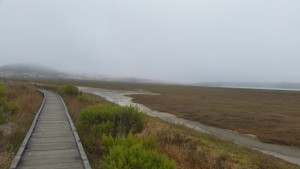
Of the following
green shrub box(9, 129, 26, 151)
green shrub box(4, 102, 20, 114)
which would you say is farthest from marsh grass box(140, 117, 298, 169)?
green shrub box(4, 102, 20, 114)

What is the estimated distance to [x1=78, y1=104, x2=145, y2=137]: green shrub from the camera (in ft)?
34.1

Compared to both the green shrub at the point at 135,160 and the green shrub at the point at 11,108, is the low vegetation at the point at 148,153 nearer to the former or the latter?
the green shrub at the point at 135,160

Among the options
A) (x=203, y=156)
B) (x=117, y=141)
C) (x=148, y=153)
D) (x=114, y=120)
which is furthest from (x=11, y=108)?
(x=148, y=153)

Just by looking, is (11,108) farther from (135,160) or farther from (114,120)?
(135,160)

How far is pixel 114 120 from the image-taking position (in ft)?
35.8

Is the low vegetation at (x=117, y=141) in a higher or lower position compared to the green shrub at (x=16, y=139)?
higher

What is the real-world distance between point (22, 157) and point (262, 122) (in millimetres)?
24796

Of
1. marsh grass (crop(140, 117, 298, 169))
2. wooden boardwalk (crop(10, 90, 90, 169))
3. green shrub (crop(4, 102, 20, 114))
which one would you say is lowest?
marsh grass (crop(140, 117, 298, 169))

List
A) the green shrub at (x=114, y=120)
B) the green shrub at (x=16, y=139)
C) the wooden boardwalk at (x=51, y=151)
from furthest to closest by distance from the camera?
the green shrub at (x=114, y=120), the green shrub at (x=16, y=139), the wooden boardwalk at (x=51, y=151)

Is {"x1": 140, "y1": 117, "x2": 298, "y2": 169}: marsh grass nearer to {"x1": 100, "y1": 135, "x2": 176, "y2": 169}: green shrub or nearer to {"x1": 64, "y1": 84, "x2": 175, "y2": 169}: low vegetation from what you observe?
{"x1": 64, "y1": 84, "x2": 175, "y2": 169}: low vegetation

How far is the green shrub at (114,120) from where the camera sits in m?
10.4

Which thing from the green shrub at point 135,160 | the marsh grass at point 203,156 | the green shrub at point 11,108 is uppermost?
the green shrub at point 135,160

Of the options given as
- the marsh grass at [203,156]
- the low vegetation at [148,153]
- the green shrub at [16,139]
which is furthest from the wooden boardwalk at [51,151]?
the marsh grass at [203,156]

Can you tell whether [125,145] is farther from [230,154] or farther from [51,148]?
[230,154]
